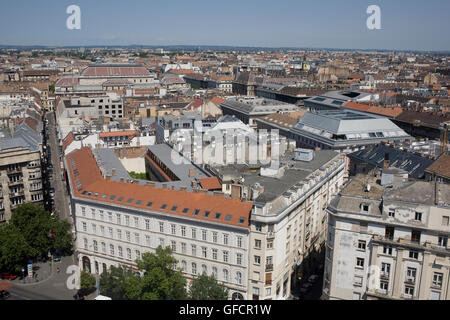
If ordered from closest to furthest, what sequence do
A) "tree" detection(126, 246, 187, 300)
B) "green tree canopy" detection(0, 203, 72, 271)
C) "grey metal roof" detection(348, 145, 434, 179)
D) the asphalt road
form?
"tree" detection(126, 246, 187, 300) < "green tree canopy" detection(0, 203, 72, 271) < "grey metal roof" detection(348, 145, 434, 179) < the asphalt road

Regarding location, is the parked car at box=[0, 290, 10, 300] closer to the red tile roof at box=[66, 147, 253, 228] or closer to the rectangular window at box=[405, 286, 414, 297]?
the red tile roof at box=[66, 147, 253, 228]

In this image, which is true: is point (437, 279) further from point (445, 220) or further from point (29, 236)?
point (29, 236)

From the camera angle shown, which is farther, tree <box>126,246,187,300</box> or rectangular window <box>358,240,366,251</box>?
tree <box>126,246,187,300</box>

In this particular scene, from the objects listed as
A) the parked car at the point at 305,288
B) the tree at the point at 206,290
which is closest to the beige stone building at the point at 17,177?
the tree at the point at 206,290

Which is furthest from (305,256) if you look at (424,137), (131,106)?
(131,106)

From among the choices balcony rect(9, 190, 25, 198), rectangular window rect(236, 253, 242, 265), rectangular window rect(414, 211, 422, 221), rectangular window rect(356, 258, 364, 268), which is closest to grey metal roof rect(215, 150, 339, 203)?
rectangular window rect(236, 253, 242, 265)

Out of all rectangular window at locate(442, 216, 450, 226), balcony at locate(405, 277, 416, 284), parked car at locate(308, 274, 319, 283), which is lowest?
parked car at locate(308, 274, 319, 283)

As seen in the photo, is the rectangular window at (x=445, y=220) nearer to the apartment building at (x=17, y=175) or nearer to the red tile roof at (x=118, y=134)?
the apartment building at (x=17, y=175)
